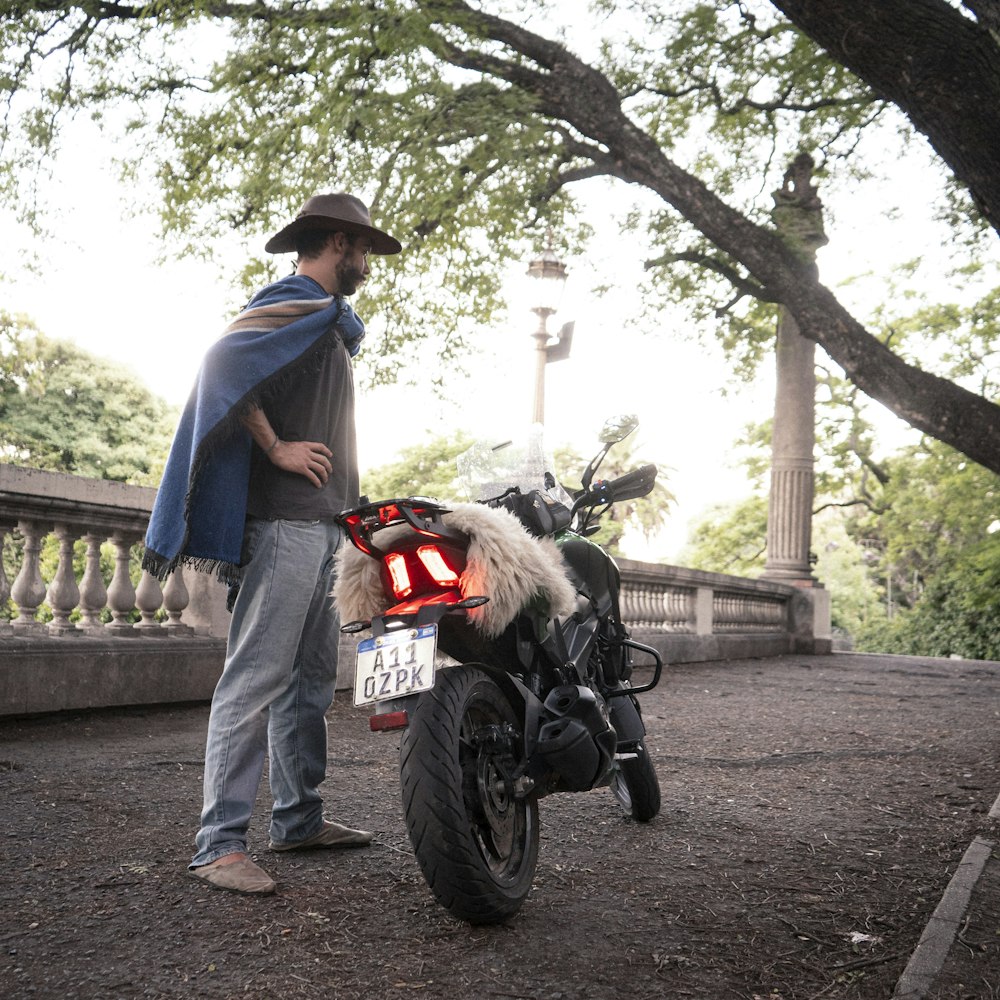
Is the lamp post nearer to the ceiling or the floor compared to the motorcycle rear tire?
nearer to the ceiling

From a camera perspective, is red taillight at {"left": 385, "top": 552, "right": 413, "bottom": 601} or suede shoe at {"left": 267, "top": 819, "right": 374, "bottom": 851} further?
suede shoe at {"left": 267, "top": 819, "right": 374, "bottom": 851}

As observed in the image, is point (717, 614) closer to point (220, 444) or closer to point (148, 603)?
point (148, 603)

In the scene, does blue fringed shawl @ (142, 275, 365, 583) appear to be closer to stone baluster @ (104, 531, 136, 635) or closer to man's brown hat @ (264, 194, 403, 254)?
man's brown hat @ (264, 194, 403, 254)

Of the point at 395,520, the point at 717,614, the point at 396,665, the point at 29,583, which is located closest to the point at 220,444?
the point at 395,520

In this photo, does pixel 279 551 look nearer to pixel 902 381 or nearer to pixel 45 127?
pixel 902 381

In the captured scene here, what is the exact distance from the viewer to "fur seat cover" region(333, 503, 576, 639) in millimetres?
3043

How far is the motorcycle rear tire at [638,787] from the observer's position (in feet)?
13.5

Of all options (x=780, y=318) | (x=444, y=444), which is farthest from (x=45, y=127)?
(x=444, y=444)

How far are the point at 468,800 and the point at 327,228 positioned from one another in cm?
186

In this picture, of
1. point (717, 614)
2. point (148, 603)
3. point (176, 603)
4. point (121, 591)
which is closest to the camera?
point (121, 591)

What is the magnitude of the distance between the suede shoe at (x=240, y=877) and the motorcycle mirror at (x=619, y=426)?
72.8 inches

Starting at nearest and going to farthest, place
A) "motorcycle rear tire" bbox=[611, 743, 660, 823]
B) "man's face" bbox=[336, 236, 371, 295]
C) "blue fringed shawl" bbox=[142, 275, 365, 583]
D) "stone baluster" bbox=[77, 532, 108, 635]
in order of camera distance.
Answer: "blue fringed shawl" bbox=[142, 275, 365, 583] < "man's face" bbox=[336, 236, 371, 295] < "motorcycle rear tire" bbox=[611, 743, 660, 823] < "stone baluster" bbox=[77, 532, 108, 635]

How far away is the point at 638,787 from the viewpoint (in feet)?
13.7

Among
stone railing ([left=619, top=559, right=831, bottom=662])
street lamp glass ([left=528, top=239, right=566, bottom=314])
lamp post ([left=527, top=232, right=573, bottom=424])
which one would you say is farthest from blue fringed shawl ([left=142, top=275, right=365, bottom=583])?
stone railing ([left=619, top=559, right=831, bottom=662])
